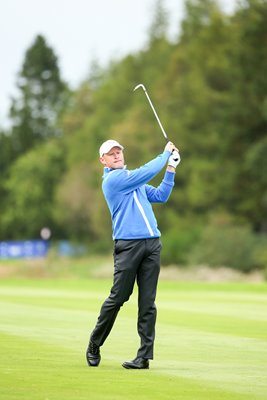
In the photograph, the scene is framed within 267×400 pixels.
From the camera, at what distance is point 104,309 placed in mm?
11625

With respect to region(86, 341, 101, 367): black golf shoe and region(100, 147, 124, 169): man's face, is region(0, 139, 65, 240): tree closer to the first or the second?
region(100, 147, 124, 169): man's face

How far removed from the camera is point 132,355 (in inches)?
495

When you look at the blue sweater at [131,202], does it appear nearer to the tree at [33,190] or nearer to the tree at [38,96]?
the tree at [33,190]

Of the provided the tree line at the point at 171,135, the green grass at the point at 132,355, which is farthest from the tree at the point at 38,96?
the green grass at the point at 132,355

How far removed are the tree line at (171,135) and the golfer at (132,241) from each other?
4313 centimetres

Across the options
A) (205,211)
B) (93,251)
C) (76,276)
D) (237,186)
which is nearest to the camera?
(76,276)

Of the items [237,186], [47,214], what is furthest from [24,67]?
[237,186]

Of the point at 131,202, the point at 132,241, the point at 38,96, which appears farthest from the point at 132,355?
the point at 38,96

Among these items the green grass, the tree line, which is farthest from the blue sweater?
the tree line

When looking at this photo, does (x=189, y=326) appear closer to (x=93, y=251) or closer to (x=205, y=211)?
(x=205, y=211)

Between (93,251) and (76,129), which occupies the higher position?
(76,129)

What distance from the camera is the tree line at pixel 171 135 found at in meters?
64.2

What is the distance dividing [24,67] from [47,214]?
19.7 metres

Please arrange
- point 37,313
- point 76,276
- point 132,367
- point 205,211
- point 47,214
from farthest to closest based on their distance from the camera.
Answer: point 47,214 < point 205,211 < point 76,276 < point 37,313 < point 132,367
